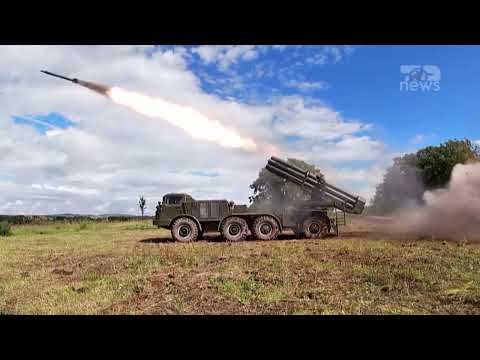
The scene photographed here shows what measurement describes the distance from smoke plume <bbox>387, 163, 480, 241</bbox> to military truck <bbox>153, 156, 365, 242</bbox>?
3.20 metres

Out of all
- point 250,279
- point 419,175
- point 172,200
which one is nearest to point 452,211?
point 419,175

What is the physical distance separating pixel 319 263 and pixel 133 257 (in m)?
5.09

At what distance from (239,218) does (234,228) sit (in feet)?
1.37

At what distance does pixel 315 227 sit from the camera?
16.6 metres

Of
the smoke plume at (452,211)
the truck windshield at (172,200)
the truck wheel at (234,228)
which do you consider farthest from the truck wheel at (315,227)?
the truck windshield at (172,200)

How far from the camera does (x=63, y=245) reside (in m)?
16.4

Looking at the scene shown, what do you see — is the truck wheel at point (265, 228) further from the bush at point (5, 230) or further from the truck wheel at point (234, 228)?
the bush at point (5, 230)

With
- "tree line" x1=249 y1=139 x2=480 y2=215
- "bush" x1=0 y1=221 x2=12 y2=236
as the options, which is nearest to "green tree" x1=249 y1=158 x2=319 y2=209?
"tree line" x1=249 y1=139 x2=480 y2=215

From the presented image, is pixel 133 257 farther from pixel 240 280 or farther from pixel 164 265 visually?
pixel 240 280

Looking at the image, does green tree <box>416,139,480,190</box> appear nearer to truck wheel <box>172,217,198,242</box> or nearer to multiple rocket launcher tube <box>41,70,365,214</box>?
multiple rocket launcher tube <box>41,70,365,214</box>

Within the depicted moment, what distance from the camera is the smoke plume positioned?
16177 mm

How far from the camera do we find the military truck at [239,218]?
16.3 meters

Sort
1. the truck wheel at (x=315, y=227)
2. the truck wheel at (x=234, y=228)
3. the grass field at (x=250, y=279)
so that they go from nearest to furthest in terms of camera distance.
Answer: the grass field at (x=250, y=279) → the truck wheel at (x=234, y=228) → the truck wheel at (x=315, y=227)
